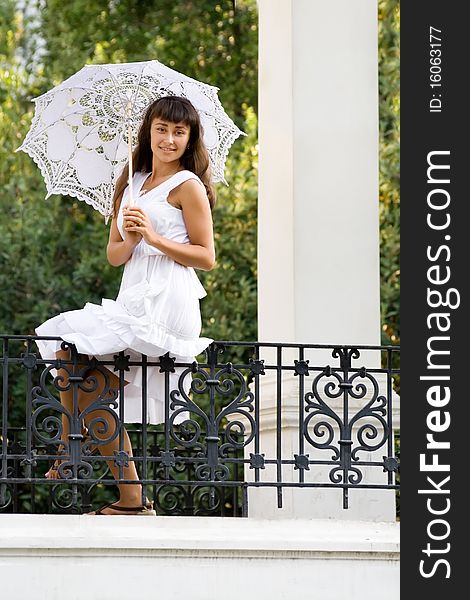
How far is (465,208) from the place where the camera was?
6.75m

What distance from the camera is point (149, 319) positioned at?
6.73 metres

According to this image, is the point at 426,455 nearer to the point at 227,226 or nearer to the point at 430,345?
the point at 430,345

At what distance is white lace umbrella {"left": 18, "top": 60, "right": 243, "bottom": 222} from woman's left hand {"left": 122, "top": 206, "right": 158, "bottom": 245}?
69cm

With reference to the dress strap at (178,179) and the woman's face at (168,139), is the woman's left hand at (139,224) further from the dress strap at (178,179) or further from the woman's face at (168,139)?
the woman's face at (168,139)

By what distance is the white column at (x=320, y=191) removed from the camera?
7.80 meters

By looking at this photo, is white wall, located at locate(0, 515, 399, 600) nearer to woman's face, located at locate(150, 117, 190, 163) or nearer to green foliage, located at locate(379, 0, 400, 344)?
woman's face, located at locate(150, 117, 190, 163)

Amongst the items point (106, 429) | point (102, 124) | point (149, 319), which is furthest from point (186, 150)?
point (106, 429)

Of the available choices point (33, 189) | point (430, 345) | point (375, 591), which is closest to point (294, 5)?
point (430, 345)

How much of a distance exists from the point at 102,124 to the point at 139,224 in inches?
36.8

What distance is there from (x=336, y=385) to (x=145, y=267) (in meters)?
1.27

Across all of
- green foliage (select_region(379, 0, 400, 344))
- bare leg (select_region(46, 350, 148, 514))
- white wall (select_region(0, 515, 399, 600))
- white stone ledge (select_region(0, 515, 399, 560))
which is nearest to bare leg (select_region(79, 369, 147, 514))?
bare leg (select_region(46, 350, 148, 514))

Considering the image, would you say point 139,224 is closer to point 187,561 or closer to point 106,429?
point 106,429

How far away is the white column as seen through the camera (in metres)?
7.80

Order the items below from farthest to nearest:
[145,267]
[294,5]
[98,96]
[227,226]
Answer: [227,226], [294,5], [98,96], [145,267]
